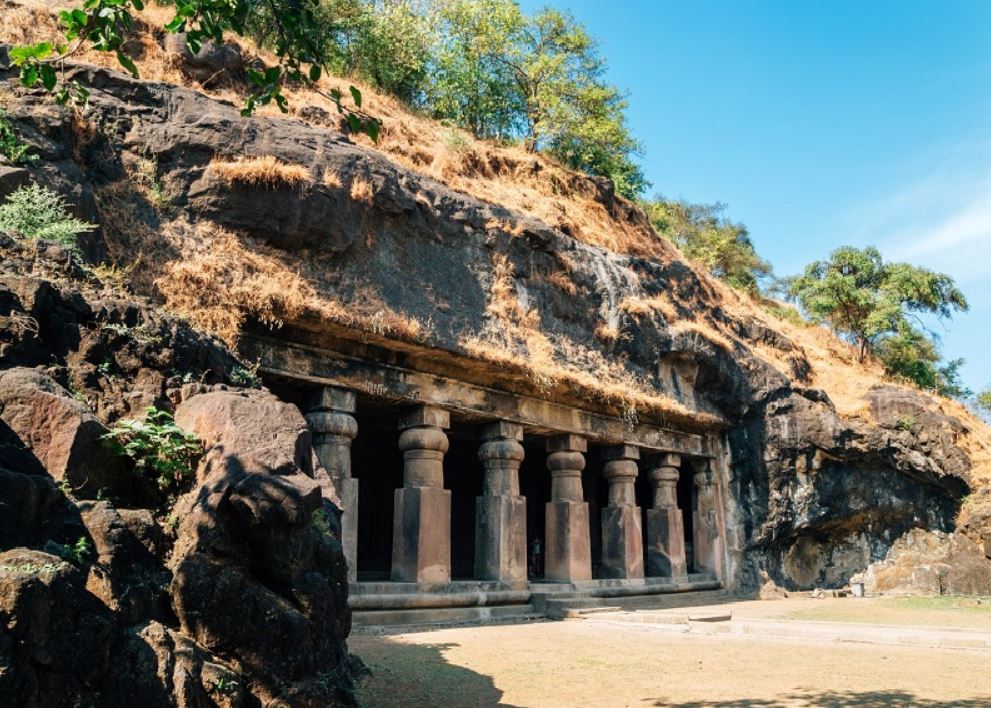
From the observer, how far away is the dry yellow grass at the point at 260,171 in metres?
10.4

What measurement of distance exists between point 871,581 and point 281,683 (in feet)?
53.8

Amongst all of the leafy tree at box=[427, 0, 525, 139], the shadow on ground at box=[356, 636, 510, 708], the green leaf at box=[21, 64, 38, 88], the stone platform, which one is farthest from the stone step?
the leafy tree at box=[427, 0, 525, 139]

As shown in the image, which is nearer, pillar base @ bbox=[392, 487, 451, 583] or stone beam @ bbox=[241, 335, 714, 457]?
stone beam @ bbox=[241, 335, 714, 457]

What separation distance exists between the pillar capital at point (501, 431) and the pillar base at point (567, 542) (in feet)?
5.63

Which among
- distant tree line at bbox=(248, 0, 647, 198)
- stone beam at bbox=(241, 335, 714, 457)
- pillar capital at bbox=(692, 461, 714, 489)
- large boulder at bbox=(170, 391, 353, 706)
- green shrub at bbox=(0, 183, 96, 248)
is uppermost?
distant tree line at bbox=(248, 0, 647, 198)

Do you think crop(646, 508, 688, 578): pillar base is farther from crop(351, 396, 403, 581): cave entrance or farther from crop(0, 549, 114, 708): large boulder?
crop(0, 549, 114, 708): large boulder

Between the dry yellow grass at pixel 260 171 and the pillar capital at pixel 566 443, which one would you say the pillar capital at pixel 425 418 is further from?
the dry yellow grass at pixel 260 171

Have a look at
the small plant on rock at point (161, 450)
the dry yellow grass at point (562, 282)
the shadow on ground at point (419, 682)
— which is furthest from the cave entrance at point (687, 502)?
the small plant on rock at point (161, 450)

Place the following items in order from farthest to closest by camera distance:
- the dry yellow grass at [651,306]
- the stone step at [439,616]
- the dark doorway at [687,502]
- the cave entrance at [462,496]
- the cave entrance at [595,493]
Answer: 1. the dark doorway at [687,502]
2. the cave entrance at [595,493]
3. the cave entrance at [462,496]
4. the dry yellow grass at [651,306]
5. the stone step at [439,616]

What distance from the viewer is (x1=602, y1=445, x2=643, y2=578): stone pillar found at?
15250mm

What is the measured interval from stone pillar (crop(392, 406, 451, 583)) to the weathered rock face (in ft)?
21.0

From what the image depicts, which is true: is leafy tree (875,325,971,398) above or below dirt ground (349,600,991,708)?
above

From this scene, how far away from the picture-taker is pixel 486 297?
517 inches

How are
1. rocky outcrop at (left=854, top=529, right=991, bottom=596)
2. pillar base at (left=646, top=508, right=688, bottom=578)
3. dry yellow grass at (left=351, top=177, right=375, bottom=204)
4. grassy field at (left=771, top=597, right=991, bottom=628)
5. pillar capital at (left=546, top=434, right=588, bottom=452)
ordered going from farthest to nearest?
rocky outcrop at (left=854, top=529, right=991, bottom=596), pillar base at (left=646, top=508, right=688, bottom=578), pillar capital at (left=546, top=434, right=588, bottom=452), grassy field at (left=771, top=597, right=991, bottom=628), dry yellow grass at (left=351, top=177, right=375, bottom=204)
